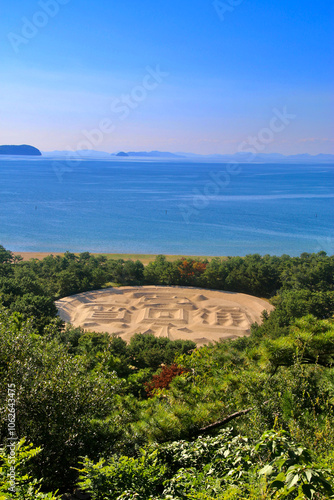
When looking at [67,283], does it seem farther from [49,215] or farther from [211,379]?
[49,215]

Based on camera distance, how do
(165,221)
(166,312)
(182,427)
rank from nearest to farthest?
(182,427)
(166,312)
(165,221)

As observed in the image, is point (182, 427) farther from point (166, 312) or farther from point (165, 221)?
point (165, 221)

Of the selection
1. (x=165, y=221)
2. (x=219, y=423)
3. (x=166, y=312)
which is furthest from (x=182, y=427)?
(x=165, y=221)

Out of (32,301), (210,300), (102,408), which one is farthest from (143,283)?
(102,408)

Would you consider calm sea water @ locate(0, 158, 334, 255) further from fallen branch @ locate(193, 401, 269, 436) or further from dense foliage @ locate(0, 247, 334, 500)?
fallen branch @ locate(193, 401, 269, 436)

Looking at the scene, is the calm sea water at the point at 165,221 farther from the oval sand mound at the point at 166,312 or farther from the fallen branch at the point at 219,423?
the fallen branch at the point at 219,423

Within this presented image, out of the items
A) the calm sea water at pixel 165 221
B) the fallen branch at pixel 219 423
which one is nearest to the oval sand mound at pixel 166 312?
the fallen branch at pixel 219 423

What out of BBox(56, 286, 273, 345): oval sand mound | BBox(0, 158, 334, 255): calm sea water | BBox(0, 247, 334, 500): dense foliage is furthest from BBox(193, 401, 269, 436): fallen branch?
BBox(0, 158, 334, 255): calm sea water

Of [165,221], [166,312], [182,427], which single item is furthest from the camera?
[165,221]
